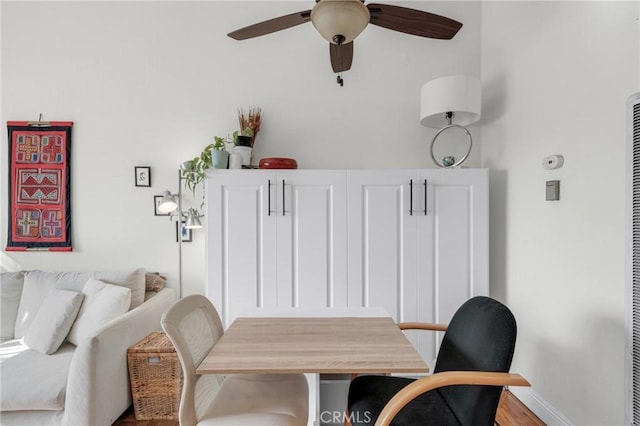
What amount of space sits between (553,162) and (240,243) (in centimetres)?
202

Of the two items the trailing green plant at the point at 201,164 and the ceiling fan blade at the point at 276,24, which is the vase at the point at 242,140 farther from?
the ceiling fan blade at the point at 276,24

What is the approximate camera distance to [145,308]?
217 centimetres

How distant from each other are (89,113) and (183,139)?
83cm

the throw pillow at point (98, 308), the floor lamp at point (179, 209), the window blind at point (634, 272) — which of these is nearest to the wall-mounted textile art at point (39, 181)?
the throw pillow at point (98, 308)

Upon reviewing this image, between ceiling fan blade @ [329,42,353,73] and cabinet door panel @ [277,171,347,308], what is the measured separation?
0.68 metres

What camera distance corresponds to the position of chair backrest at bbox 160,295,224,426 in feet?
3.72

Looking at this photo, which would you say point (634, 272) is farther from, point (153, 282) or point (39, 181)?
point (39, 181)

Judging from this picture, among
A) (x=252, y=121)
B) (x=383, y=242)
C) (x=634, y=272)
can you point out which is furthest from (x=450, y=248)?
(x=252, y=121)

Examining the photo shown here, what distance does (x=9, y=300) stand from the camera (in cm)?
225

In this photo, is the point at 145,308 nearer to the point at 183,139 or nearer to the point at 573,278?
the point at 183,139

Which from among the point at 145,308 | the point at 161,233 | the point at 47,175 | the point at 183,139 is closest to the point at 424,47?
the point at 183,139

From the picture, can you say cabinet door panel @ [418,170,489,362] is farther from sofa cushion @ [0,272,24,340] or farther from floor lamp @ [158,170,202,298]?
sofa cushion @ [0,272,24,340]

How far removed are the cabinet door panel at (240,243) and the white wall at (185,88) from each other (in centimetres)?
59

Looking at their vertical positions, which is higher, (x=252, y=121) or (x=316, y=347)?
(x=252, y=121)
